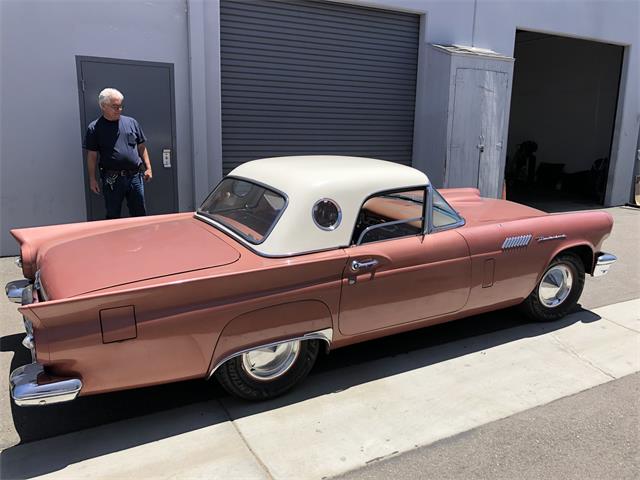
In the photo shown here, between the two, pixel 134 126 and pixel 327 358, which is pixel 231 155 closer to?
pixel 134 126

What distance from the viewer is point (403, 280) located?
335 cm

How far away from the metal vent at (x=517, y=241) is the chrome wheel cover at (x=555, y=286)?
454 millimetres

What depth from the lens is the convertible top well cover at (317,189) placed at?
307 centimetres

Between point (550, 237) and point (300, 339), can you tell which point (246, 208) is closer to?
point (300, 339)

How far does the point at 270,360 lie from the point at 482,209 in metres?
2.43

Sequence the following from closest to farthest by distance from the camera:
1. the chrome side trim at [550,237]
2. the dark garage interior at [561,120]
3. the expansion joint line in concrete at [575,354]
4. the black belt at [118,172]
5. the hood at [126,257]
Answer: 1. the hood at [126,257]
2. the expansion joint line in concrete at [575,354]
3. the chrome side trim at [550,237]
4. the black belt at [118,172]
5. the dark garage interior at [561,120]

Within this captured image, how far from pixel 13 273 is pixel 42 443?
3.27 m

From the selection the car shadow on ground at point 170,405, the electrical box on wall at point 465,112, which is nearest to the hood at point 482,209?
the car shadow on ground at point 170,405

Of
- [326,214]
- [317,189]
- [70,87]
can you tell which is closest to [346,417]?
[326,214]

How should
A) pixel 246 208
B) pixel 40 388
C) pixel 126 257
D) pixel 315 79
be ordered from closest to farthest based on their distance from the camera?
1. pixel 40 388
2. pixel 126 257
3. pixel 246 208
4. pixel 315 79

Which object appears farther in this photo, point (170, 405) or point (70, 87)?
point (70, 87)

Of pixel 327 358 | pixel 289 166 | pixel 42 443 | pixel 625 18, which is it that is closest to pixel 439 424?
pixel 327 358

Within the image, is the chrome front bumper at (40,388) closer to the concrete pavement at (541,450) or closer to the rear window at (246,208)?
the rear window at (246,208)

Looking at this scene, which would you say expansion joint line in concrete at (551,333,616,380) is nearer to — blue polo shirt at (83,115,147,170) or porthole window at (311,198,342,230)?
porthole window at (311,198,342,230)
